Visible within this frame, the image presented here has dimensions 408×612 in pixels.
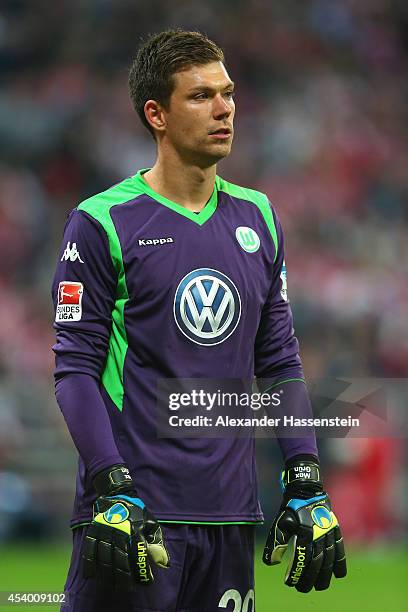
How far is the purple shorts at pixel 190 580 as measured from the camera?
3.17m

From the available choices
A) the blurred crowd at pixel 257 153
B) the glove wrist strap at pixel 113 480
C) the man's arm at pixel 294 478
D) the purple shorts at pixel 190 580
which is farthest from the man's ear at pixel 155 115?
the blurred crowd at pixel 257 153

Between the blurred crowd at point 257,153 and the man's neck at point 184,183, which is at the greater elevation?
the blurred crowd at point 257,153

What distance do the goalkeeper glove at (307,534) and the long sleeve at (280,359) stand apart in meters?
0.14

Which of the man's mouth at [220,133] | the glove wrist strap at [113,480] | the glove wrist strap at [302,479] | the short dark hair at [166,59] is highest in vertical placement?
the short dark hair at [166,59]

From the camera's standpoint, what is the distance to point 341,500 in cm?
868

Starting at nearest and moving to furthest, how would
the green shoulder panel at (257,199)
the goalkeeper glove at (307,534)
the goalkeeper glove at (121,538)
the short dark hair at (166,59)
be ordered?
the goalkeeper glove at (121,538) → the goalkeeper glove at (307,534) → the short dark hair at (166,59) → the green shoulder panel at (257,199)

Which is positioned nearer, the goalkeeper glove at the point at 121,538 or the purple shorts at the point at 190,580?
the goalkeeper glove at the point at 121,538

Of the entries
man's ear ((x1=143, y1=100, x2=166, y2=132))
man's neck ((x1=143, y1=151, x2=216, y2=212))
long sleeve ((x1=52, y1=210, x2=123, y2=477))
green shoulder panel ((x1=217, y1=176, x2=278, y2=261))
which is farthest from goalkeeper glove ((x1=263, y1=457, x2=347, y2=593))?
man's ear ((x1=143, y1=100, x2=166, y2=132))

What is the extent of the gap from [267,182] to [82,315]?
28.8ft

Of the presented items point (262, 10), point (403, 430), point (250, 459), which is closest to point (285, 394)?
point (250, 459)

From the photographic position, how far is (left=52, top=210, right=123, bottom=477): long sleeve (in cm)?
318

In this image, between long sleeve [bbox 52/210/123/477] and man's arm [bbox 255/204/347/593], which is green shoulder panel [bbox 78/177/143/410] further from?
man's arm [bbox 255/204/347/593]

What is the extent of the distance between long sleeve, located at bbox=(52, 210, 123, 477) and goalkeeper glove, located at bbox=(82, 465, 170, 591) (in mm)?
149

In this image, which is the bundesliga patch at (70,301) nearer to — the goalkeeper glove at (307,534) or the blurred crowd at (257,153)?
the goalkeeper glove at (307,534)
